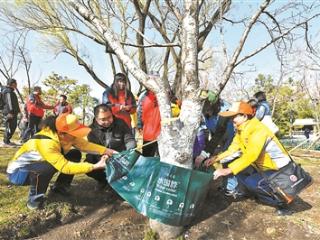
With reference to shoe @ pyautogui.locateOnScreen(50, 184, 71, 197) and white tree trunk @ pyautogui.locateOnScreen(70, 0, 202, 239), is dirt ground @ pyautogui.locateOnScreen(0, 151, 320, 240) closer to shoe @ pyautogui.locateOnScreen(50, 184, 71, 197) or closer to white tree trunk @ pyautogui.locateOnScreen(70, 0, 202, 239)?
shoe @ pyautogui.locateOnScreen(50, 184, 71, 197)

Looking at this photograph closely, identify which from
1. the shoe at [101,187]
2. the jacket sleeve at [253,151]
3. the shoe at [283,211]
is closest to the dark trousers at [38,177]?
the shoe at [101,187]

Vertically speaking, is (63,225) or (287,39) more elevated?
(287,39)

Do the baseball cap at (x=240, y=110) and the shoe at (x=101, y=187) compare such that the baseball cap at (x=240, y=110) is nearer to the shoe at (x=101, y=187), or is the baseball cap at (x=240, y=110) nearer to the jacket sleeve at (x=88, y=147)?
the jacket sleeve at (x=88, y=147)

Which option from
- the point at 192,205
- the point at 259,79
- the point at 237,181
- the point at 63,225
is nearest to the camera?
the point at 192,205

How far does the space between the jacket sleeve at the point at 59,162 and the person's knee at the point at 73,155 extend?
0.48 meters

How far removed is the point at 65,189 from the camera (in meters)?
3.93

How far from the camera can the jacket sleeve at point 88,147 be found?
3590mm

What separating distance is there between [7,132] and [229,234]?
6.22 metres

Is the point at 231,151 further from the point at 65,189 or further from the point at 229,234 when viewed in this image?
the point at 65,189

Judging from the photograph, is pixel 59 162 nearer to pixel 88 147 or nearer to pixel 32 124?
pixel 88 147

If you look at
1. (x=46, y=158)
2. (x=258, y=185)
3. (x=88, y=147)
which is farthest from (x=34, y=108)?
(x=258, y=185)

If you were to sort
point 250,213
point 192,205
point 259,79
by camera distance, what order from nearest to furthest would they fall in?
point 192,205
point 250,213
point 259,79

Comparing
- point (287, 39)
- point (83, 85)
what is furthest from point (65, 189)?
point (83, 85)

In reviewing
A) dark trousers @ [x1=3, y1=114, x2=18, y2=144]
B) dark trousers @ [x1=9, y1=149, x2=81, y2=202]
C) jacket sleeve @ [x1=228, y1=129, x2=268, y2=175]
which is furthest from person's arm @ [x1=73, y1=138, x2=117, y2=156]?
dark trousers @ [x1=3, y1=114, x2=18, y2=144]
